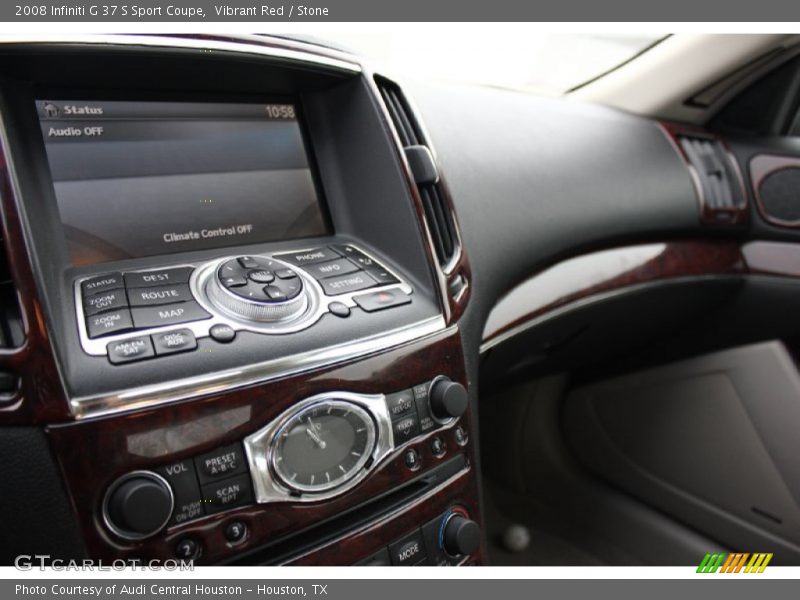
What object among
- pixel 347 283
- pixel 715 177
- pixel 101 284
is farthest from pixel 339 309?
pixel 715 177

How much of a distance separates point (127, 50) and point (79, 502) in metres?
0.48

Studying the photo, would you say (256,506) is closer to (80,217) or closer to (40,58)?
(80,217)

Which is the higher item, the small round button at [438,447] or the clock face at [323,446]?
the clock face at [323,446]

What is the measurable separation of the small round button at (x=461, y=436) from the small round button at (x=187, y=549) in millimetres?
366

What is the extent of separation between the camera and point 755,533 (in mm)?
1566

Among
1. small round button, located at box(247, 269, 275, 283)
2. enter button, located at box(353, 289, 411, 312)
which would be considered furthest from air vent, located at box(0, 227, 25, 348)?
enter button, located at box(353, 289, 411, 312)

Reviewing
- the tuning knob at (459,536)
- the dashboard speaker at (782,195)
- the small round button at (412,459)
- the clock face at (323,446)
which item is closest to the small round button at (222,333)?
the clock face at (323,446)

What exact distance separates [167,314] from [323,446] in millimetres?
226

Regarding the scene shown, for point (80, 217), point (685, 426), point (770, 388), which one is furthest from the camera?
point (685, 426)

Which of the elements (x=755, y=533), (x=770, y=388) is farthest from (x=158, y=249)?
(x=755, y=533)

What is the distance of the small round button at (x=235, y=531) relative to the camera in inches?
27.7

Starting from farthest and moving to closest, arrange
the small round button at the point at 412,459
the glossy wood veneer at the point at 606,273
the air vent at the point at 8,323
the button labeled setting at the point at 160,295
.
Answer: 1. the glossy wood veneer at the point at 606,273
2. the small round button at the point at 412,459
3. the button labeled setting at the point at 160,295
4. the air vent at the point at 8,323

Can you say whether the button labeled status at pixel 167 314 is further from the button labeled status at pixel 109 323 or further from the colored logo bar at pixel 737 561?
the colored logo bar at pixel 737 561

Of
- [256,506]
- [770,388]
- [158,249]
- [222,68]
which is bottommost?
[770,388]
